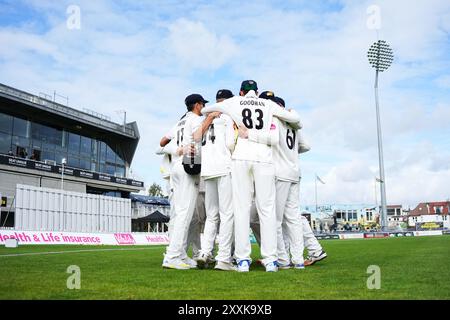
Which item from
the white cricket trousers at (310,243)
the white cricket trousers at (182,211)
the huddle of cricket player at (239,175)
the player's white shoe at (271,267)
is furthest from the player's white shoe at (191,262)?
the white cricket trousers at (310,243)

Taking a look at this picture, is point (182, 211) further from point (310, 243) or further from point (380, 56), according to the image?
point (380, 56)

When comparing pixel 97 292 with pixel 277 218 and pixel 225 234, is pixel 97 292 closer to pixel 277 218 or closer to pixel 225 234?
pixel 225 234

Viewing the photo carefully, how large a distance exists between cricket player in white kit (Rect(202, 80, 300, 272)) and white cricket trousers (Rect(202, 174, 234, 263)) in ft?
0.96

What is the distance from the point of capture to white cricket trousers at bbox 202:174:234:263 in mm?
7027

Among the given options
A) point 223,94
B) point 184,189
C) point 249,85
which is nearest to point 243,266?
point 184,189

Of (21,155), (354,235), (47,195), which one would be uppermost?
(21,155)

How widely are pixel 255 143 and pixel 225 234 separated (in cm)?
151

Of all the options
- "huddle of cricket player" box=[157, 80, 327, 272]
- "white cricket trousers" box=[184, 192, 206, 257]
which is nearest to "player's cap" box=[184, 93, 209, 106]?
"huddle of cricket player" box=[157, 80, 327, 272]

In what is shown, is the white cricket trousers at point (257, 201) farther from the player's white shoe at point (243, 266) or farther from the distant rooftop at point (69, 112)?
the distant rooftop at point (69, 112)

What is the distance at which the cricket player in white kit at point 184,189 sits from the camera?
733cm

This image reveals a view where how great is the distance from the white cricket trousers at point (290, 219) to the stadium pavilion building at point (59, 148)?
117 ft

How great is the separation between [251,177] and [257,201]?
1.24ft
